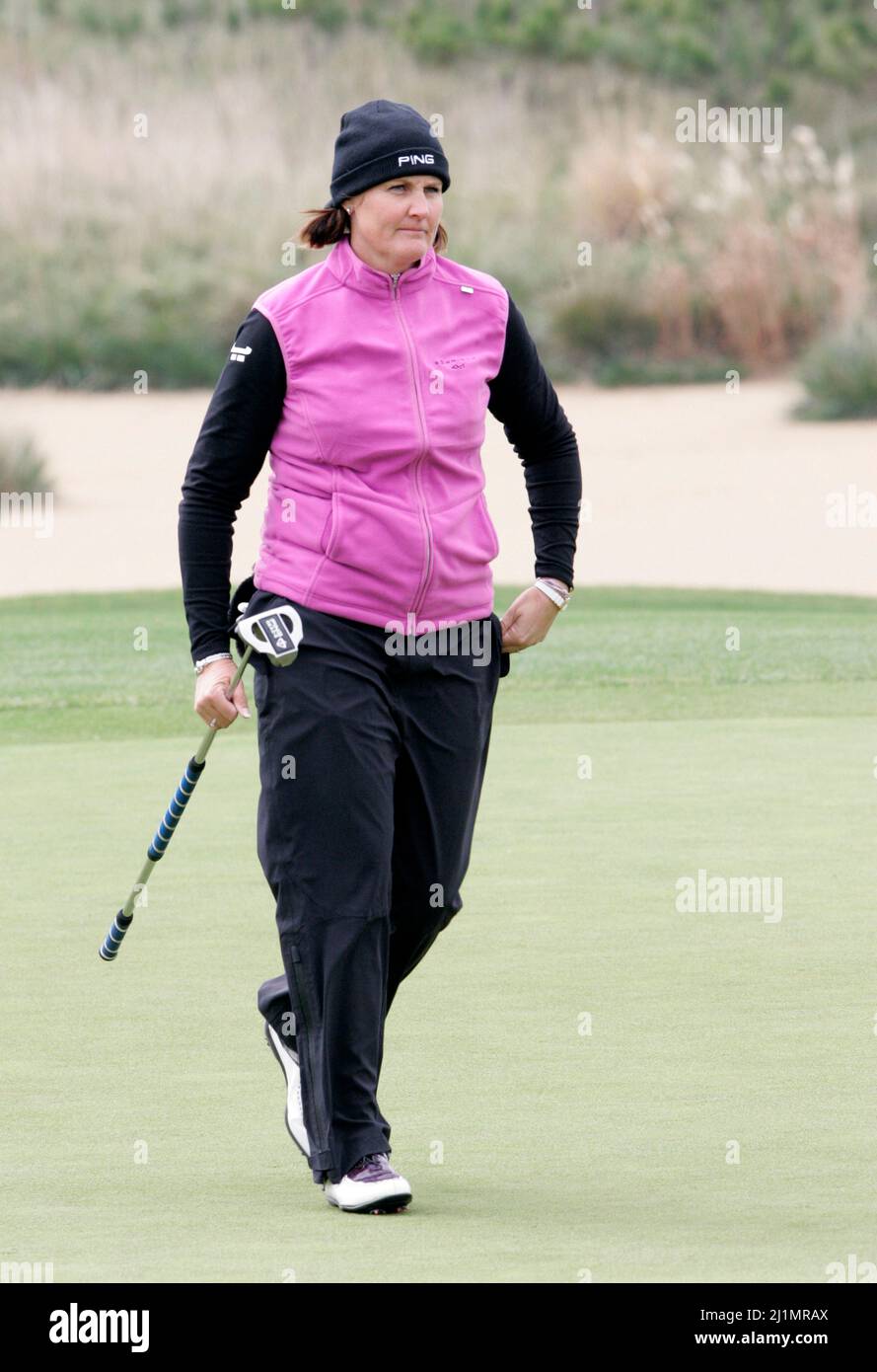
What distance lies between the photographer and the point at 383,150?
14.4ft

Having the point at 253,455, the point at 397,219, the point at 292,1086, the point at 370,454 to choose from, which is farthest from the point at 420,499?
the point at 292,1086

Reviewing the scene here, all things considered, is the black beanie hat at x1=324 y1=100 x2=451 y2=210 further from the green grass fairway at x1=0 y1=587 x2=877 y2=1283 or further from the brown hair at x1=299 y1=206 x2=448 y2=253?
the green grass fairway at x1=0 y1=587 x2=877 y2=1283

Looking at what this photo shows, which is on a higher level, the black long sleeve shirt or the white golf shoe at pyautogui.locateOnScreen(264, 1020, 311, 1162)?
the black long sleeve shirt

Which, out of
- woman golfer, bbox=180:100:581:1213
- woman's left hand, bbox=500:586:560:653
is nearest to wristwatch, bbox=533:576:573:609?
woman's left hand, bbox=500:586:560:653

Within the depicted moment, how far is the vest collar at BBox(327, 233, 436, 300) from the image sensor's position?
4387 millimetres

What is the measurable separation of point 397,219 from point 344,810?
95cm

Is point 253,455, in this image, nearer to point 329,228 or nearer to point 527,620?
point 329,228

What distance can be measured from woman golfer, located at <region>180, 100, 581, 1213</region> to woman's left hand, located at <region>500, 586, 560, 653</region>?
0.76ft

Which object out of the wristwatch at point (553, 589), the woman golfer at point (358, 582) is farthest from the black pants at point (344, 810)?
the wristwatch at point (553, 589)

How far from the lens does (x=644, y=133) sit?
104ft

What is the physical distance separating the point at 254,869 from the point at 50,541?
15.0 m

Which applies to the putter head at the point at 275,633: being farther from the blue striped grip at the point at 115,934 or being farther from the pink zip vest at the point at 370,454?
the blue striped grip at the point at 115,934

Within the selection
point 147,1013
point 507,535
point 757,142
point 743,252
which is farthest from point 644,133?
point 147,1013

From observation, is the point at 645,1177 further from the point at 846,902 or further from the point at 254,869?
the point at 254,869
